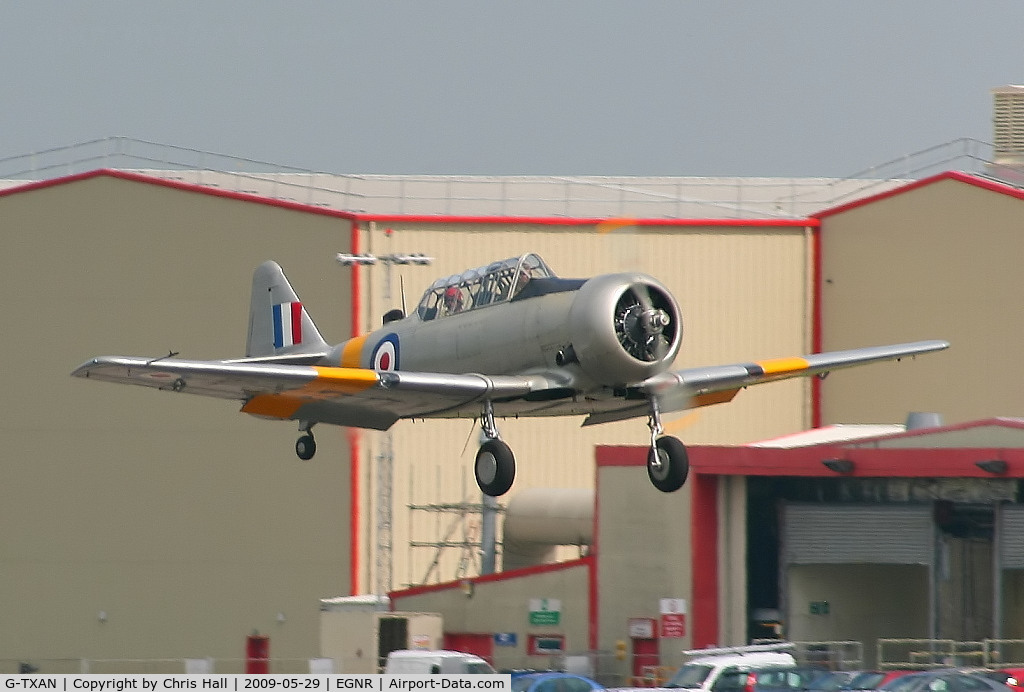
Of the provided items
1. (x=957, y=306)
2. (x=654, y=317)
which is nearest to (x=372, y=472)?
(x=957, y=306)

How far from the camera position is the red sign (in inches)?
1260

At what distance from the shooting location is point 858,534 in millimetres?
33094

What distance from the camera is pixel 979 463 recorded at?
29.9 meters

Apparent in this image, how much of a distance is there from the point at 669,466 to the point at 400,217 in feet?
69.9

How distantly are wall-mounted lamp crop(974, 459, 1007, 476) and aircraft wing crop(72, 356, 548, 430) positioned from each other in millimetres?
11141

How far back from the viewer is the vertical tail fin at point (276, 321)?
28.2 m

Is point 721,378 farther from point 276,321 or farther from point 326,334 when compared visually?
point 326,334

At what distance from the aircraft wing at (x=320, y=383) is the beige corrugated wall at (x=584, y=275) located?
1798cm

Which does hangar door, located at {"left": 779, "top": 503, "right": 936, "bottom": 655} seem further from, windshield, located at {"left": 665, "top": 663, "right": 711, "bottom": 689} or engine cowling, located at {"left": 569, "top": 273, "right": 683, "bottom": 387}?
engine cowling, located at {"left": 569, "top": 273, "right": 683, "bottom": 387}

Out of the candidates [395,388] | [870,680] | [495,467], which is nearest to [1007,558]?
[870,680]

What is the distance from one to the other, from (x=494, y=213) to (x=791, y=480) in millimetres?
13192

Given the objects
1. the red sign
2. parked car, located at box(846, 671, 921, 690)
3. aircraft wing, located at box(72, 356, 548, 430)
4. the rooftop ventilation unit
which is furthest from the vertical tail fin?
the rooftop ventilation unit

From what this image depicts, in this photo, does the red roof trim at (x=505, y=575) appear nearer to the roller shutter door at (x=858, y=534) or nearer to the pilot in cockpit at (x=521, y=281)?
the roller shutter door at (x=858, y=534)
